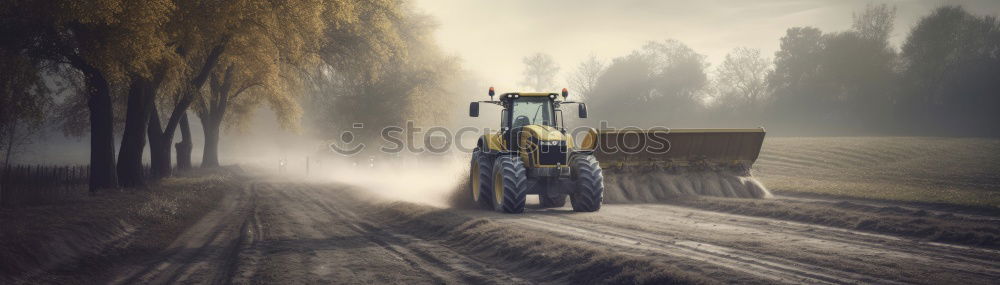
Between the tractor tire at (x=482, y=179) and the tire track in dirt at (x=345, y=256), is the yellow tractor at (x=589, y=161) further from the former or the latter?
the tire track in dirt at (x=345, y=256)

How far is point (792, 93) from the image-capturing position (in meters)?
65.8

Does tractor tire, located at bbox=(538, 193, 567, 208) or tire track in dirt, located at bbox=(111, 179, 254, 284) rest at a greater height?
tractor tire, located at bbox=(538, 193, 567, 208)

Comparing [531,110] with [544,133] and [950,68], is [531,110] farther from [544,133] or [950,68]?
[950,68]

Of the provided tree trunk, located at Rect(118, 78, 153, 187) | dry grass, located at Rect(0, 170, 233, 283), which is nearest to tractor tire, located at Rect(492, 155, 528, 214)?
dry grass, located at Rect(0, 170, 233, 283)

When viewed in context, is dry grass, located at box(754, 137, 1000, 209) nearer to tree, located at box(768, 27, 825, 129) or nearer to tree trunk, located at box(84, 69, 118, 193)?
tree trunk, located at box(84, 69, 118, 193)

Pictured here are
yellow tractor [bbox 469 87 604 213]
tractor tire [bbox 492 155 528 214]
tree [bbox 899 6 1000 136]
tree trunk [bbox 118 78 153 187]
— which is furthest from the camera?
tree [bbox 899 6 1000 136]

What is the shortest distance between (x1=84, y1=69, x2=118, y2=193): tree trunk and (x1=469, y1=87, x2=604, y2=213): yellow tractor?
11.0 meters

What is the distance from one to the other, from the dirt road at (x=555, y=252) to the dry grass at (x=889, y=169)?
25.2ft

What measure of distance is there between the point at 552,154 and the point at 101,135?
13.5 metres

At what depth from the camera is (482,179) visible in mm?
15789

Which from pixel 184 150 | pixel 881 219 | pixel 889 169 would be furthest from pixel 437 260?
Result: pixel 184 150

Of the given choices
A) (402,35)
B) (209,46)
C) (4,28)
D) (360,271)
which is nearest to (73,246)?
(360,271)

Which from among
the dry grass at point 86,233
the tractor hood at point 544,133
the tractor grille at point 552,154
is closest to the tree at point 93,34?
the dry grass at point 86,233

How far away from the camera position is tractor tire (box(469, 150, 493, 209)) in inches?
619
